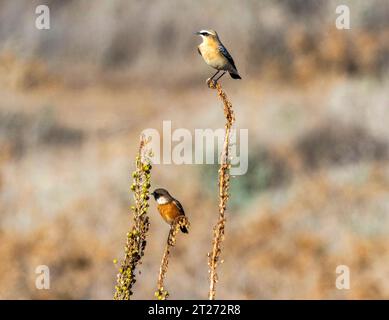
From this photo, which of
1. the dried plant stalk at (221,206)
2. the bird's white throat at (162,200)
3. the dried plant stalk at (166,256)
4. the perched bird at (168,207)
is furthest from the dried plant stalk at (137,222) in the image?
the bird's white throat at (162,200)

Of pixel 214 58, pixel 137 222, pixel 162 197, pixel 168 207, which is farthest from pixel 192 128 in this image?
pixel 137 222

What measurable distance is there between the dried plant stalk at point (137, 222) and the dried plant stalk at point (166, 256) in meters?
0.13

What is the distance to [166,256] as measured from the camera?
14.8ft

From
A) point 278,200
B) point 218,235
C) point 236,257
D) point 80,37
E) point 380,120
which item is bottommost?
point 218,235

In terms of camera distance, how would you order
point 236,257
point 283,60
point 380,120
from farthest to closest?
point 283,60 → point 380,120 → point 236,257

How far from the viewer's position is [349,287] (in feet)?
44.5

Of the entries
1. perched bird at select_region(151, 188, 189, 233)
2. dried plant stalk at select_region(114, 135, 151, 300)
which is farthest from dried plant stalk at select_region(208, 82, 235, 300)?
perched bird at select_region(151, 188, 189, 233)

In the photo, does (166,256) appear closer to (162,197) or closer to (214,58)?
(162,197)

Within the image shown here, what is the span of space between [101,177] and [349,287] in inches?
256

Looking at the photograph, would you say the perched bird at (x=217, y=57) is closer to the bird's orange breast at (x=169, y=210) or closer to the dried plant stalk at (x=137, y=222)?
the bird's orange breast at (x=169, y=210)

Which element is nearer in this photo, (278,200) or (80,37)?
(278,200)

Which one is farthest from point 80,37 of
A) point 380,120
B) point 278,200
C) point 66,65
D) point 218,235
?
point 218,235

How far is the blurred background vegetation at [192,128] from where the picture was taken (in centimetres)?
1449

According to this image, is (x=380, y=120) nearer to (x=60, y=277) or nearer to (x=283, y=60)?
(x=283, y=60)
